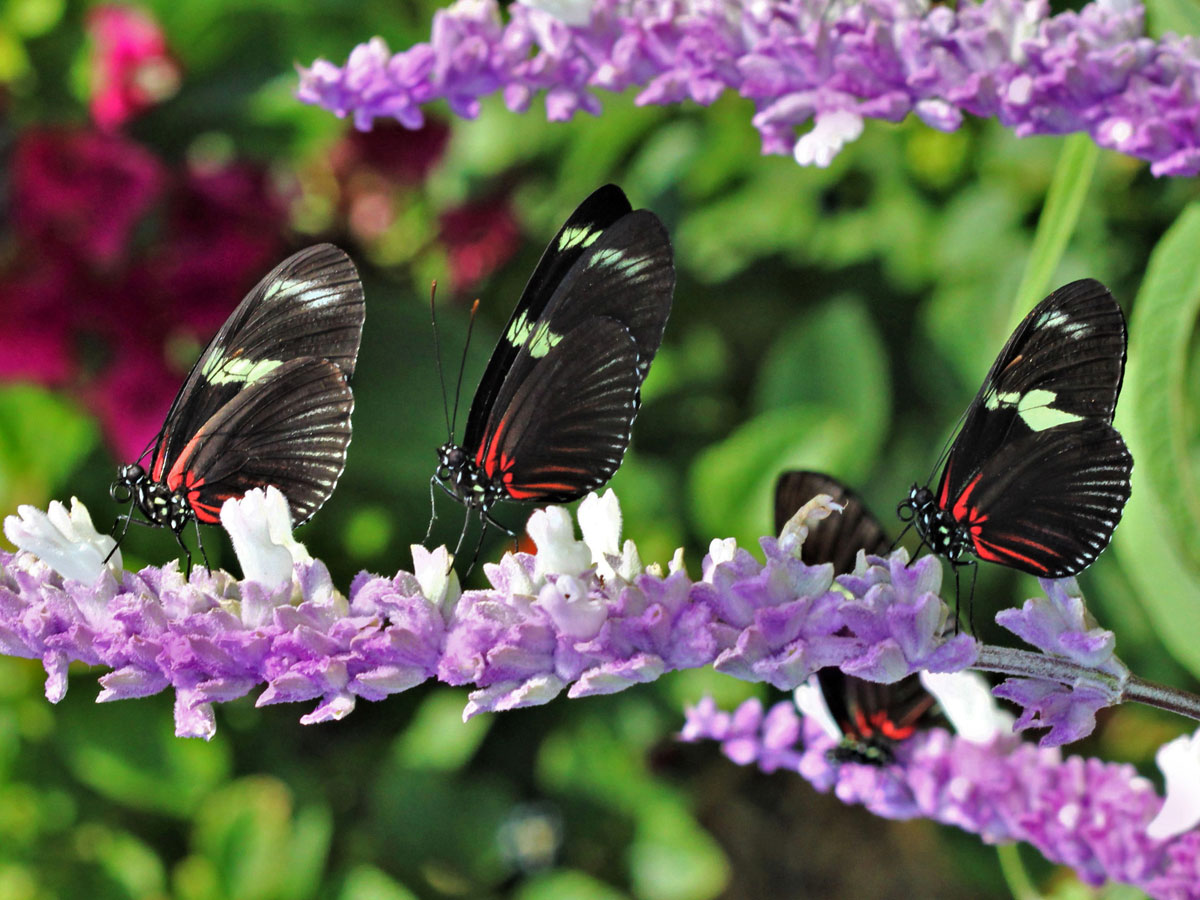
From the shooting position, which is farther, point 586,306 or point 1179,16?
point 1179,16

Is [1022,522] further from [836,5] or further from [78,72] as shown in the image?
[78,72]

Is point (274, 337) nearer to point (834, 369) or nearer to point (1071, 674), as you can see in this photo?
point (1071, 674)

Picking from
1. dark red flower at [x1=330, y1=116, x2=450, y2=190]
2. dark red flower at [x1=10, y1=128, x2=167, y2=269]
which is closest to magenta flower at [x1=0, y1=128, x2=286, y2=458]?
dark red flower at [x1=10, y1=128, x2=167, y2=269]

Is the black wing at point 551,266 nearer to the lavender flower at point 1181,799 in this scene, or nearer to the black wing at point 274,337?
the black wing at point 274,337

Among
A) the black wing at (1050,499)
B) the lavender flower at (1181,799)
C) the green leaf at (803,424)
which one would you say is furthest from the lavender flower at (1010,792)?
the green leaf at (803,424)

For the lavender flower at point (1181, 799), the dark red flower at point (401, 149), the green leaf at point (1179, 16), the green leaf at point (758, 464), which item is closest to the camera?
the lavender flower at point (1181, 799)

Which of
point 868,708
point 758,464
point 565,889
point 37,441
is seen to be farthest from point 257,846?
point 868,708
